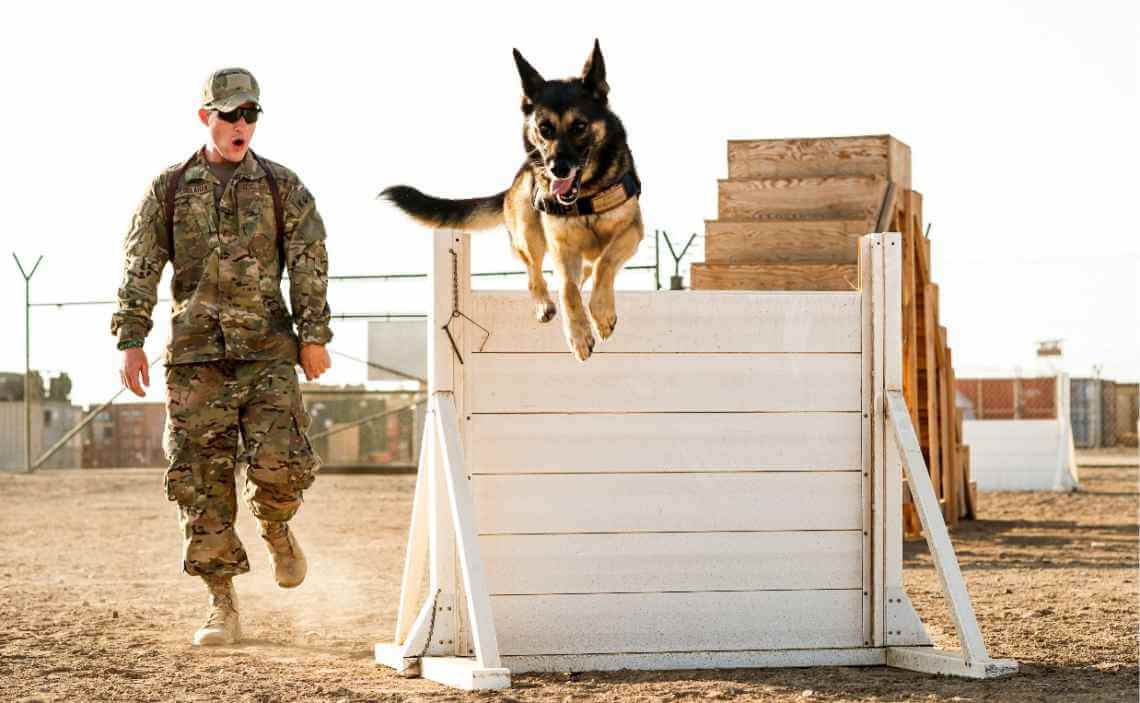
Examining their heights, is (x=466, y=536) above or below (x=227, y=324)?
below

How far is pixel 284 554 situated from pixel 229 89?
5.25ft

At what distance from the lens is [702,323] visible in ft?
14.9

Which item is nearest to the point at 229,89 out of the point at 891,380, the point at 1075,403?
the point at 891,380

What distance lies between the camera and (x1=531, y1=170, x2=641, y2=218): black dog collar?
4.39m

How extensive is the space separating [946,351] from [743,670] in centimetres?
596

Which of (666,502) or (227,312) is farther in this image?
(227,312)

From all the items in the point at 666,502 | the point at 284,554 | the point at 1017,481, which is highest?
the point at 666,502

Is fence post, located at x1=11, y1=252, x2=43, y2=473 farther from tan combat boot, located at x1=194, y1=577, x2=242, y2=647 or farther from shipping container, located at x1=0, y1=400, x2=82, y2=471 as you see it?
tan combat boot, located at x1=194, y1=577, x2=242, y2=647

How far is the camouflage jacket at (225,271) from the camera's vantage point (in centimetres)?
466

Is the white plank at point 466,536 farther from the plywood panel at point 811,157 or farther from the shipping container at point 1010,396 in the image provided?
the shipping container at point 1010,396

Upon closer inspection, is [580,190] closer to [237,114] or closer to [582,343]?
[582,343]

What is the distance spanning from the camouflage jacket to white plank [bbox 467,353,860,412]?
0.70 metres

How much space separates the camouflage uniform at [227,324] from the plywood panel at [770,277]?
3069mm

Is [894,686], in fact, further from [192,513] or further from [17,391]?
[17,391]
